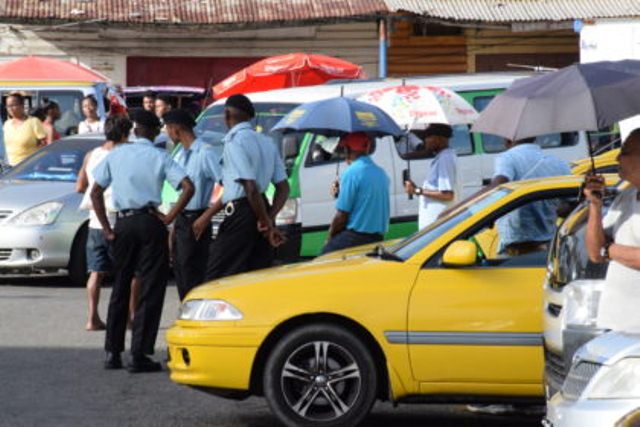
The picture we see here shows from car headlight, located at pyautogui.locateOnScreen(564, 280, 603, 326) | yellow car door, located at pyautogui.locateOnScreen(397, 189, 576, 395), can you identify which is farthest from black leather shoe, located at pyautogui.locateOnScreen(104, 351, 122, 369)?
car headlight, located at pyautogui.locateOnScreen(564, 280, 603, 326)

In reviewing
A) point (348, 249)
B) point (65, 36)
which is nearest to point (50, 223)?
point (348, 249)

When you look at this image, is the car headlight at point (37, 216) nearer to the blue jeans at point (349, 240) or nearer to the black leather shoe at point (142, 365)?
the black leather shoe at point (142, 365)

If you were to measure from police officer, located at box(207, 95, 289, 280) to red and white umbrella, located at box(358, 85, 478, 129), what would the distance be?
112 inches

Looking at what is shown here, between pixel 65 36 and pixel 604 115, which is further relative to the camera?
pixel 65 36

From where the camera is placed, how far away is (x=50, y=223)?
15.9 m

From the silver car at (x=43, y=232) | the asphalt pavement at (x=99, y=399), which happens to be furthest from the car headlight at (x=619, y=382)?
the silver car at (x=43, y=232)

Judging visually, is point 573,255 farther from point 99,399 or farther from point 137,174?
point 137,174

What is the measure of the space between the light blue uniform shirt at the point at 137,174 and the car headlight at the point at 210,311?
6.89ft

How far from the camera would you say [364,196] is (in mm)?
10906

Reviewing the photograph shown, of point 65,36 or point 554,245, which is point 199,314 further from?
point 65,36

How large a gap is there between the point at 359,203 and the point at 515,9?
19114mm

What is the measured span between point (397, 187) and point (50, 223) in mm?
3415

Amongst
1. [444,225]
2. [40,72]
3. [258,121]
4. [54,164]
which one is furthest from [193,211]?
[40,72]

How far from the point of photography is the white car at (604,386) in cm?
596
